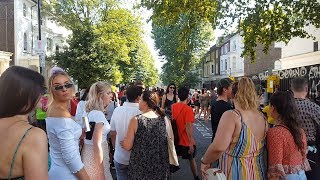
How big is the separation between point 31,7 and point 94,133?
128 feet

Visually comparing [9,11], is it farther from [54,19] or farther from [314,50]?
[314,50]

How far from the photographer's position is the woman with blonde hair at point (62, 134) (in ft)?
10.3

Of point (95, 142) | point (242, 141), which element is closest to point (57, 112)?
point (95, 142)

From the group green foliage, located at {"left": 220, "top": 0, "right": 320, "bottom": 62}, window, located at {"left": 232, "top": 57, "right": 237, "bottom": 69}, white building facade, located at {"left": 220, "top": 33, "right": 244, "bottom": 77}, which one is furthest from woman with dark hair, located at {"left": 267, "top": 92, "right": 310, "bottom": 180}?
window, located at {"left": 232, "top": 57, "right": 237, "bottom": 69}

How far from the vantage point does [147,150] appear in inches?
175

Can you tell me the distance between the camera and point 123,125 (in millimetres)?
5035

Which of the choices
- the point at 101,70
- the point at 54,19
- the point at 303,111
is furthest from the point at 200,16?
the point at 54,19

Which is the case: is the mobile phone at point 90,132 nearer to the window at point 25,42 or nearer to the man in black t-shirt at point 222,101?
the man in black t-shirt at point 222,101

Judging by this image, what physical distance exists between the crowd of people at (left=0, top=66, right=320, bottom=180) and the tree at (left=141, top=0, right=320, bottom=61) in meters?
6.62

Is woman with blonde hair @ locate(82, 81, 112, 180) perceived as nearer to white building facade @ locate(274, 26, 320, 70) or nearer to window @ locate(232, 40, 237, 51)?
white building facade @ locate(274, 26, 320, 70)

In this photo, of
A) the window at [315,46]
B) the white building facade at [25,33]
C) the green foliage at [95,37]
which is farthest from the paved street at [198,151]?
the white building facade at [25,33]

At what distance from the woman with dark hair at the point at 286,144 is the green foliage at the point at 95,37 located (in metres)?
29.8

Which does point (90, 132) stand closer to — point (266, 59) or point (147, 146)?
point (147, 146)

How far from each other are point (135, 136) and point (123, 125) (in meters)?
0.64
